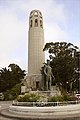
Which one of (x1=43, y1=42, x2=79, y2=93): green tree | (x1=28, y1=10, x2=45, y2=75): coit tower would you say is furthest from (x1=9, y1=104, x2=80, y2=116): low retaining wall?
(x1=28, y1=10, x2=45, y2=75): coit tower

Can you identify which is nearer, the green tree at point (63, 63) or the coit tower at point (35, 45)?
the green tree at point (63, 63)

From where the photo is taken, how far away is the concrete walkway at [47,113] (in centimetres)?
1158

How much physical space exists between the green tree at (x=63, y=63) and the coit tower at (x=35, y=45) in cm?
490

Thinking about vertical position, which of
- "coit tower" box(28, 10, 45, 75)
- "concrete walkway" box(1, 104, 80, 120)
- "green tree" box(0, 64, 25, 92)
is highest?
"coit tower" box(28, 10, 45, 75)

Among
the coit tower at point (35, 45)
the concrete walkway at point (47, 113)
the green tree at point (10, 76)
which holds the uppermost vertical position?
the coit tower at point (35, 45)

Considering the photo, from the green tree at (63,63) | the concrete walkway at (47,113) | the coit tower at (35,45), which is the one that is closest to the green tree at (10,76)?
the coit tower at (35,45)

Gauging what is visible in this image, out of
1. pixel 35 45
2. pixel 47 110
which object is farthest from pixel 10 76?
pixel 47 110

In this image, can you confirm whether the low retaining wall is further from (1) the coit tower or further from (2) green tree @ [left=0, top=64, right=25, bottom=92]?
(1) the coit tower

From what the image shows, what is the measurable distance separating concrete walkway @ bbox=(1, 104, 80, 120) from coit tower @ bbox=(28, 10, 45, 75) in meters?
33.5

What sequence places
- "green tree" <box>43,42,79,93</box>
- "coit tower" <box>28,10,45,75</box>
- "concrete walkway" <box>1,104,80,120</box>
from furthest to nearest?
"coit tower" <box>28,10,45,75</box> → "green tree" <box>43,42,79,93</box> → "concrete walkway" <box>1,104,80,120</box>

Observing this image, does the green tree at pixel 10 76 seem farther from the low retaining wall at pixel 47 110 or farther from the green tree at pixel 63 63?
the low retaining wall at pixel 47 110

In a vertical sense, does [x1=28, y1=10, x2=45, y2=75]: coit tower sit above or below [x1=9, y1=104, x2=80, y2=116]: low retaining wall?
above

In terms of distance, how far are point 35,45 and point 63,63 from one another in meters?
10.7

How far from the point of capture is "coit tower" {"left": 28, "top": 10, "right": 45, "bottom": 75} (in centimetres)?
4716
